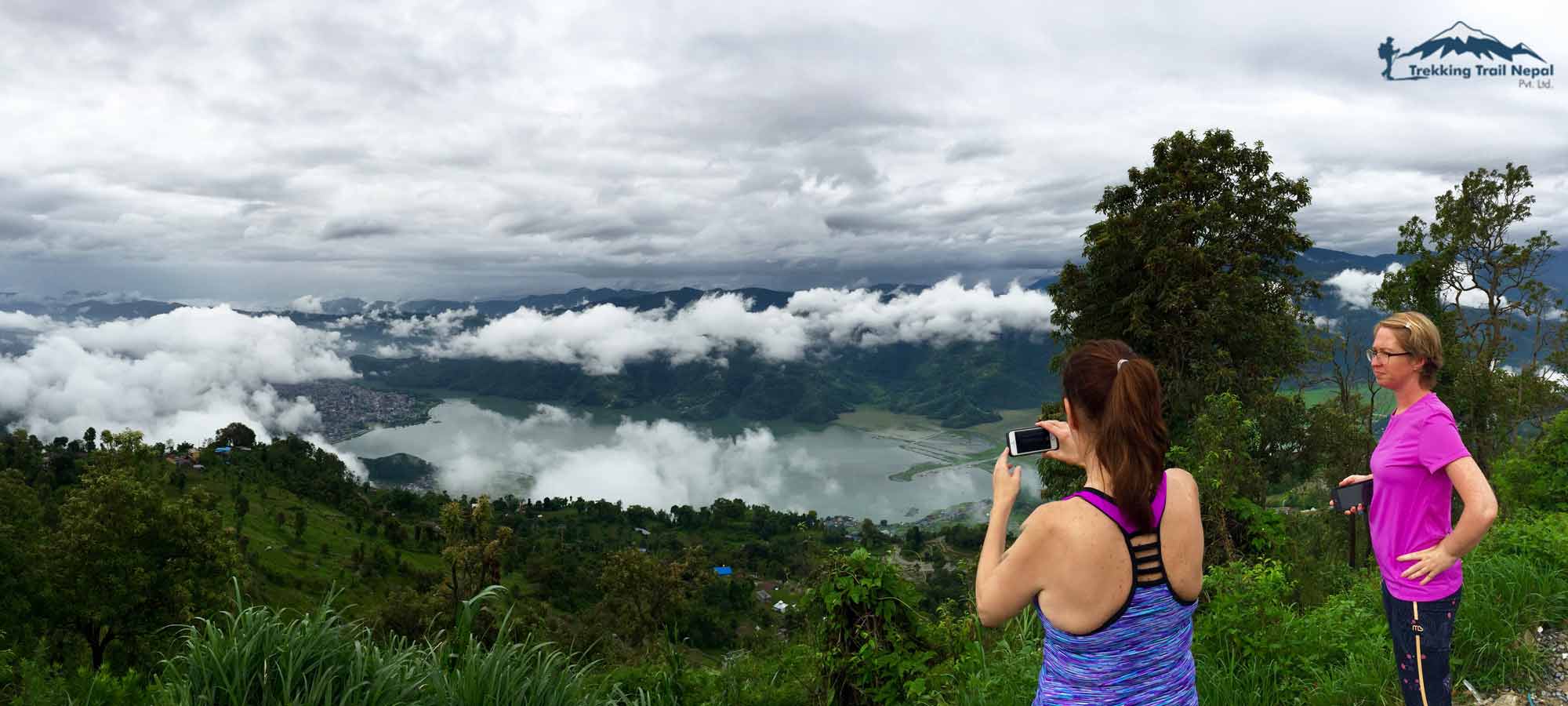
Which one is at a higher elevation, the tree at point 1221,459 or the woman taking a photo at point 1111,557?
the woman taking a photo at point 1111,557

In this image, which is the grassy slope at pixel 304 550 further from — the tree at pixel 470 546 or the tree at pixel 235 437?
the tree at pixel 235 437

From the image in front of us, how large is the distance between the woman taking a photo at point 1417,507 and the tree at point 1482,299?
2062 cm

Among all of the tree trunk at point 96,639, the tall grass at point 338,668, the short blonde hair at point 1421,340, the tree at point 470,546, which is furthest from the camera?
the tree at point 470,546

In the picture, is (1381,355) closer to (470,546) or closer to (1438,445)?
(1438,445)

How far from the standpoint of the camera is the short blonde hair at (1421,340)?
8.45 feet

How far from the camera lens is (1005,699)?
3320 mm

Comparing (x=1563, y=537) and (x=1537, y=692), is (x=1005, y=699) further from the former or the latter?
(x=1563, y=537)

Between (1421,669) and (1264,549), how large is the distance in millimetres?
3364

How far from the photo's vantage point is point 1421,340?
2.58 metres

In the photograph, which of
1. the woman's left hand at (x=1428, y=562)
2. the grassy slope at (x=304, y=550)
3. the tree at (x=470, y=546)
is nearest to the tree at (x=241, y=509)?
the grassy slope at (x=304, y=550)

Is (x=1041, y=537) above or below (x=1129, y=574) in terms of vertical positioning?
above

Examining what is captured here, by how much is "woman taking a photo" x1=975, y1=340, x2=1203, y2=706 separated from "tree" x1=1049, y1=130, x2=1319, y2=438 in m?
13.4

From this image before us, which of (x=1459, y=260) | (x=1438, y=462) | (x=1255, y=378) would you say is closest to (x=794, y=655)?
(x=1438, y=462)

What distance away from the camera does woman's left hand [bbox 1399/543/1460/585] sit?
2.47 metres
